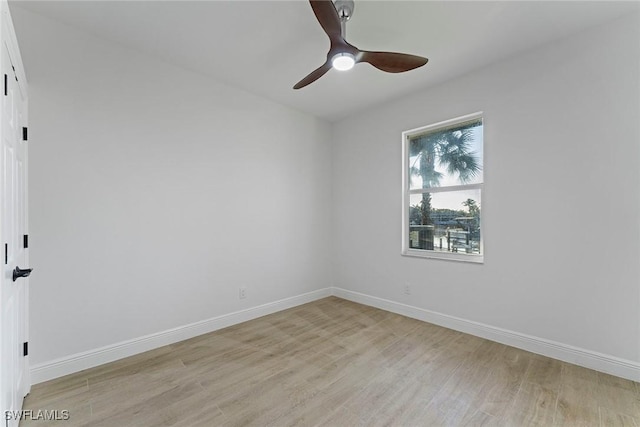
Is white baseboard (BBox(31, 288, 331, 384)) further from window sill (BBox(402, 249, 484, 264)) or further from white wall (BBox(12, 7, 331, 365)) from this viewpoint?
window sill (BBox(402, 249, 484, 264))

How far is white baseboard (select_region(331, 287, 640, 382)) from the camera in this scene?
2127 millimetres

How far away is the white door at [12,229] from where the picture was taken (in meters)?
1.33

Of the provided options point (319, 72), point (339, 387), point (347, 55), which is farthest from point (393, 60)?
point (339, 387)

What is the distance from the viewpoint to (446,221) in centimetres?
323

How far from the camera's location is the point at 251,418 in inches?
67.9

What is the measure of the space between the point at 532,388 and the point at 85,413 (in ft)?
9.80

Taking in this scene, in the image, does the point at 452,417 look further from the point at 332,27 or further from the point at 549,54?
the point at 549,54

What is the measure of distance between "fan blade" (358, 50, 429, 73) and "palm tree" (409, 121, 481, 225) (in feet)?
4.36

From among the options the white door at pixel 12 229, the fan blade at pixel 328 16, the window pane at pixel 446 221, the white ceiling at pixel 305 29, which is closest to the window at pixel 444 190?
the window pane at pixel 446 221

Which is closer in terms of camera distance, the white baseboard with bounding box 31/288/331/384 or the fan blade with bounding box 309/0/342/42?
the fan blade with bounding box 309/0/342/42

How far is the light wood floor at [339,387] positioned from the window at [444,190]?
3.32 ft

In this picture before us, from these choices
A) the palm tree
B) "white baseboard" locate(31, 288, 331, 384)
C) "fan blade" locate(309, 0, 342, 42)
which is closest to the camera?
"fan blade" locate(309, 0, 342, 42)

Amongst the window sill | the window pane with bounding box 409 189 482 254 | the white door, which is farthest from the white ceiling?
the window sill

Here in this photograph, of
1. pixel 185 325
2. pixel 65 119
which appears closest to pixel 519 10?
pixel 65 119
